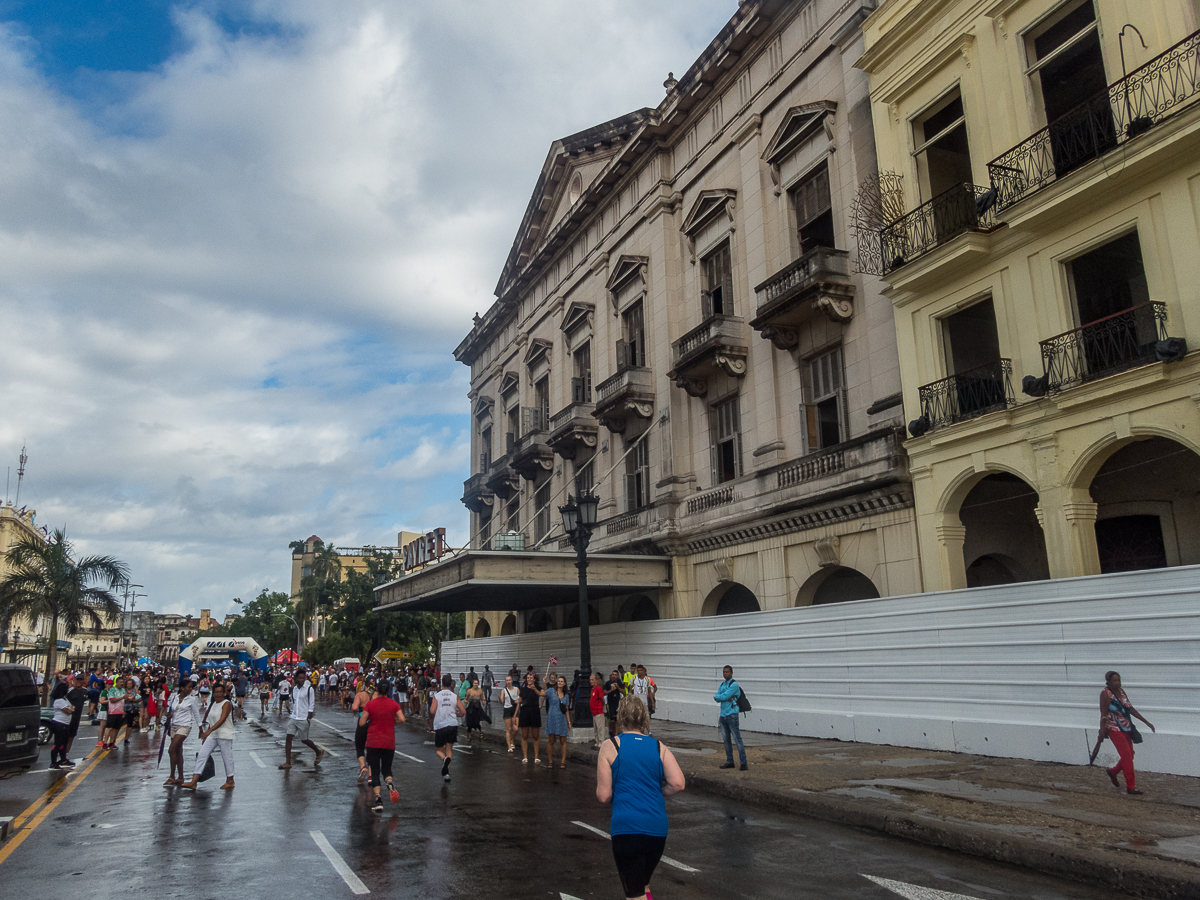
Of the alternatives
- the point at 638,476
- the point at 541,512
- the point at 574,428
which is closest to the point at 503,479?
the point at 541,512

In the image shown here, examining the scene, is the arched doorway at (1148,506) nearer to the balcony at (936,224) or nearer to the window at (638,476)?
the balcony at (936,224)

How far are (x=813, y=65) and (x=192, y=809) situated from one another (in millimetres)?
20517

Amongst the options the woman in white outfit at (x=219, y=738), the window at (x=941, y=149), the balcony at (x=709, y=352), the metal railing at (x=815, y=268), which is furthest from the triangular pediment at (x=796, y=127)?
the woman in white outfit at (x=219, y=738)

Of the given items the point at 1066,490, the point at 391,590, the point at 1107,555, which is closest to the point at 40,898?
the point at 1066,490

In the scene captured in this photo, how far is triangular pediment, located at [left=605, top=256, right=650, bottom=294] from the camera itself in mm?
28594

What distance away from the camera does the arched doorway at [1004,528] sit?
58.0 ft

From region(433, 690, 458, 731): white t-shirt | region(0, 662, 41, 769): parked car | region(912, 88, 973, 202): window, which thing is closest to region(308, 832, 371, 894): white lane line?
region(433, 690, 458, 731): white t-shirt

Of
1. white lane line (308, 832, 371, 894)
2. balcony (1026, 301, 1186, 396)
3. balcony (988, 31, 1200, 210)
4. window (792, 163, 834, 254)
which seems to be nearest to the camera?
white lane line (308, 832, 371, 894)

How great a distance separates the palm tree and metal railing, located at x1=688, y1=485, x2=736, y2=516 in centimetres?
2833

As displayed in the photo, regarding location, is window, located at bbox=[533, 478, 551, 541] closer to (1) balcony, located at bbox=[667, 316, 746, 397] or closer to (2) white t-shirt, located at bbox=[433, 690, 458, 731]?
(1) balcony, located at bbox=[667, 316, 746, 397]

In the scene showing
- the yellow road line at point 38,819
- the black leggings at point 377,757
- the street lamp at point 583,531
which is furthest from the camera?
the street lamp at point 583,531

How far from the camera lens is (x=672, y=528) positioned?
82.6ft

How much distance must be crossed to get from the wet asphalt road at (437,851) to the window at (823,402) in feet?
34.1

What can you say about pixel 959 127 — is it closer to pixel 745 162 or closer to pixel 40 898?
pixel 745 162
